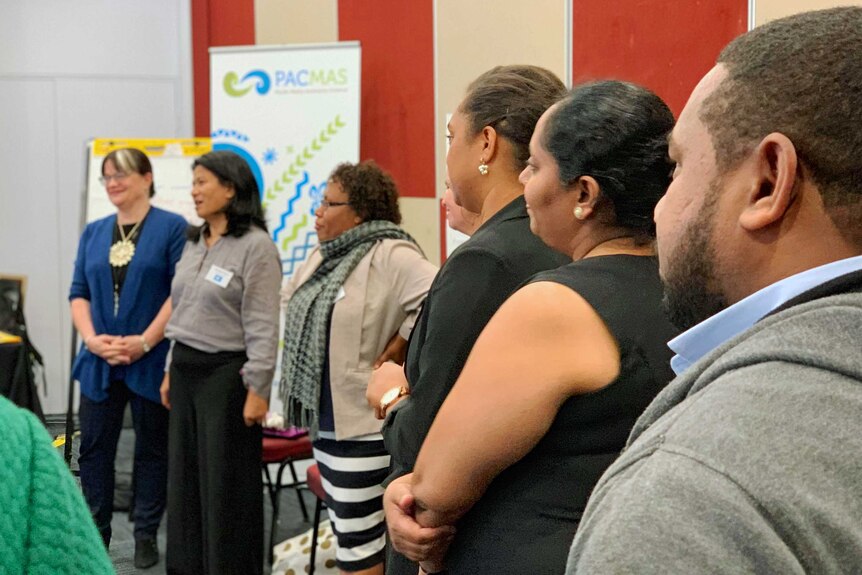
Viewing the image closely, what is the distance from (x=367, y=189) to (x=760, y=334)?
2.38 m

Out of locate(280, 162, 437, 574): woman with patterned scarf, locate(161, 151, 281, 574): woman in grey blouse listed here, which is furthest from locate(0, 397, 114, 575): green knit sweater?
locate(161, 151, 281, 574): woman in grey blouse

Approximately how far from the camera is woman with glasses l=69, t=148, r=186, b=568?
11.8ft

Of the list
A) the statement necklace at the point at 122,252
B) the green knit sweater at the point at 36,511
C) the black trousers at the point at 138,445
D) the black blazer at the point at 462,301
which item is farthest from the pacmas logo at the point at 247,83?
the green knit sweater at the point at 36,511

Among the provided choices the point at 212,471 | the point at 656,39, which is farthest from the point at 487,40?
the point at 212,471

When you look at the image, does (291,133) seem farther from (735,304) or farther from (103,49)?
(735,304)

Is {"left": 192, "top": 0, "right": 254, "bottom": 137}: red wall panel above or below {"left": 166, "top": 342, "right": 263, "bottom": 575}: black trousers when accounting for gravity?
above

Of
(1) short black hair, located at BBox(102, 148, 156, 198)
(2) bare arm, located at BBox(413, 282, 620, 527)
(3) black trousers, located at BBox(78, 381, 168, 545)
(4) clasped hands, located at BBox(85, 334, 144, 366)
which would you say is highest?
(1) short black hair, located at BBox(102, 148, 156, 198)

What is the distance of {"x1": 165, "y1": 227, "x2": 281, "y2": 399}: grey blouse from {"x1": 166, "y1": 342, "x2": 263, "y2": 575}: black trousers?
2.3 inches

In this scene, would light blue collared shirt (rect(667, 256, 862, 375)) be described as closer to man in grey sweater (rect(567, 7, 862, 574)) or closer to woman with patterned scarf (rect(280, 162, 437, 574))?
man in grey sweater (rect(567, 7, 862, 574))

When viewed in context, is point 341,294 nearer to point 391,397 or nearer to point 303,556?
point 303,556

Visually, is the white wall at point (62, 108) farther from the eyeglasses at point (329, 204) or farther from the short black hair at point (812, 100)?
the short black hair at point (812, 100)

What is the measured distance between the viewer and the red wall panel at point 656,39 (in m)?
2.61

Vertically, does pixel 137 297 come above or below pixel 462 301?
below

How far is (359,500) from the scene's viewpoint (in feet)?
8.99
